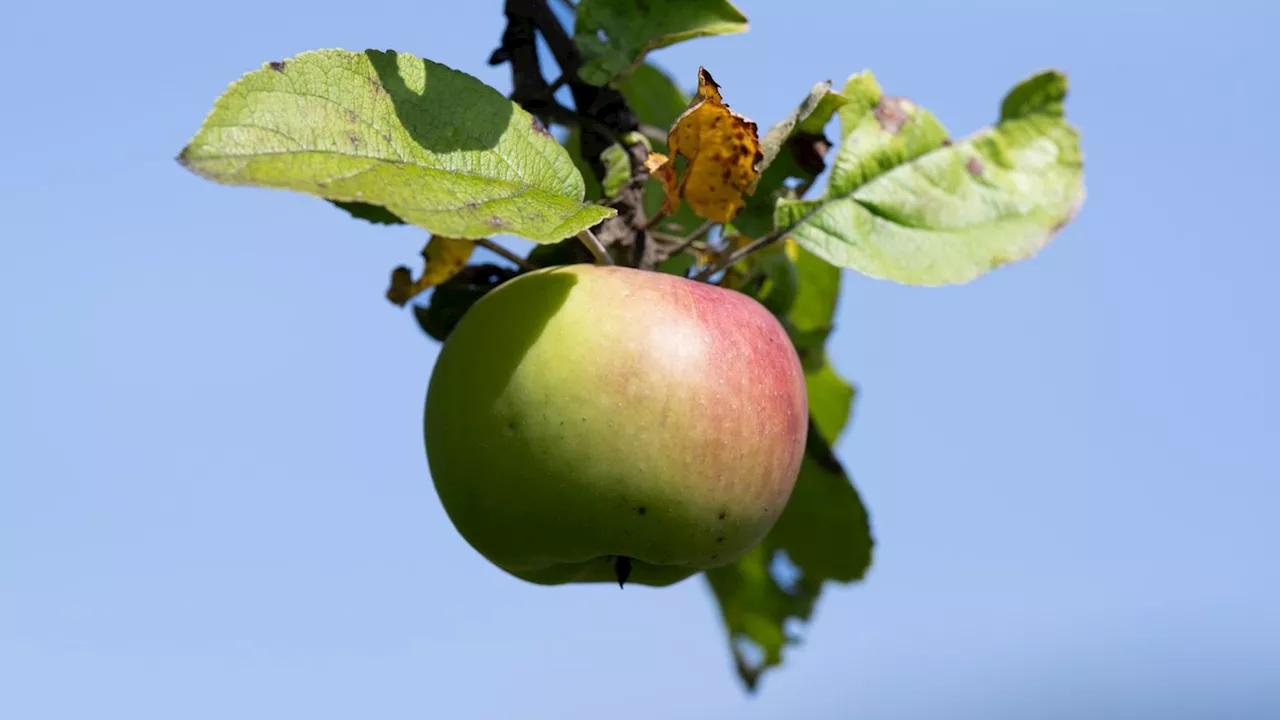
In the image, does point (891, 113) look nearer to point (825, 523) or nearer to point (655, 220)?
point (655, 220)

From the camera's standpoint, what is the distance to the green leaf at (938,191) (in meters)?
1.73

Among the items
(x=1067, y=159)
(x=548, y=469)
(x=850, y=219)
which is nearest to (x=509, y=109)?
(x=548, y=469)

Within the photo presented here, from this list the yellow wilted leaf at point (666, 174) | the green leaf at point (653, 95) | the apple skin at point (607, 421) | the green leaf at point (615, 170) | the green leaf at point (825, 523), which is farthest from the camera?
the green leaf at point (653, 95)

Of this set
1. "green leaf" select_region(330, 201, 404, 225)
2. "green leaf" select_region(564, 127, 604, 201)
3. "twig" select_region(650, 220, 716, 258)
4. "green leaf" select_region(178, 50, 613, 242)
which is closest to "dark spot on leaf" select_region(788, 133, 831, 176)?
"twig" select_region(650, 220, 716, 258)

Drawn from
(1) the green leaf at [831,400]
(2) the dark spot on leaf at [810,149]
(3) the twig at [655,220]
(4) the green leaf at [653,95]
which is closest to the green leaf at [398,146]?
(3) the twig at [655,220]

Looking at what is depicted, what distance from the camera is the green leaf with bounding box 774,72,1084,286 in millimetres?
1731

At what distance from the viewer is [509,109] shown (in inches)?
55.5

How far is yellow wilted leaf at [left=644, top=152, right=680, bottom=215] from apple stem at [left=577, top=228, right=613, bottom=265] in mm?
91

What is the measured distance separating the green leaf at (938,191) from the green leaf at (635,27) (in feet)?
0.77

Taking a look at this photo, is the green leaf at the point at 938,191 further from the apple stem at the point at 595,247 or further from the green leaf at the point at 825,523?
the green leaf at the point at 825,523

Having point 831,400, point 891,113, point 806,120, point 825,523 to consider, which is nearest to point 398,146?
point 806,120

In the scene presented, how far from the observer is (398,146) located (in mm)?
1300

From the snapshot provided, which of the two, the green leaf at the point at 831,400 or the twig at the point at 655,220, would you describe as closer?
the twig at the point at 655,220

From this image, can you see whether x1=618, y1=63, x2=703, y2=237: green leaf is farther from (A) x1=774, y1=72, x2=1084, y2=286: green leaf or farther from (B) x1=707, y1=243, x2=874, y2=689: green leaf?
(A) x1=774, y1=72, x2=1084, y2=286: green leaf
